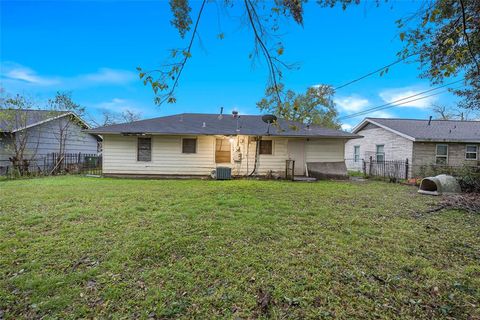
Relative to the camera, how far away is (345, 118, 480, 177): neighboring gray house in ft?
39.8

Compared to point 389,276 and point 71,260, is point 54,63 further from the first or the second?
point 389,276

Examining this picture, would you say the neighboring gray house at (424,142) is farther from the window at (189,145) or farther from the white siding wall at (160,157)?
the window at (189,145)

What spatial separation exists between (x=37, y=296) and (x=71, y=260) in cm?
66

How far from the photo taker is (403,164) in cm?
1209

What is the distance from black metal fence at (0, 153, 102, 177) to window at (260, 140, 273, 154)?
875 cm

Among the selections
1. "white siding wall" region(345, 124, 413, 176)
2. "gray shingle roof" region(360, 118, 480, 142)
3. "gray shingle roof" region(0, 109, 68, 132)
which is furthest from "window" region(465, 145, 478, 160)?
"gray shingle roof" region(0, 109, 68, 132)

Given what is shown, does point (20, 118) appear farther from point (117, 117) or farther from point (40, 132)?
point (117, 117)

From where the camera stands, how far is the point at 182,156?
1084 cm

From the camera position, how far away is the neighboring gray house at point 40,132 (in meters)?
11.5

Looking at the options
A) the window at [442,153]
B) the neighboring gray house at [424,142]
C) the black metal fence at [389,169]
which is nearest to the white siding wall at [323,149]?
the black metal fence at [389,169]

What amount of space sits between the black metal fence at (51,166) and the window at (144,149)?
10.1 ft

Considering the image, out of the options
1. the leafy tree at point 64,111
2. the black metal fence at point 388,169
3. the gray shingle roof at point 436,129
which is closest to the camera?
the black metal fence at point 388,169

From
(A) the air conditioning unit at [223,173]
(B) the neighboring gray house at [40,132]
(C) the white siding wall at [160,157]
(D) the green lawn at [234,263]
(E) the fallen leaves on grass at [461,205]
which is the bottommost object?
(D) the green lawn at [234,263]

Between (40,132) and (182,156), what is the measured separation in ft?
31.6
